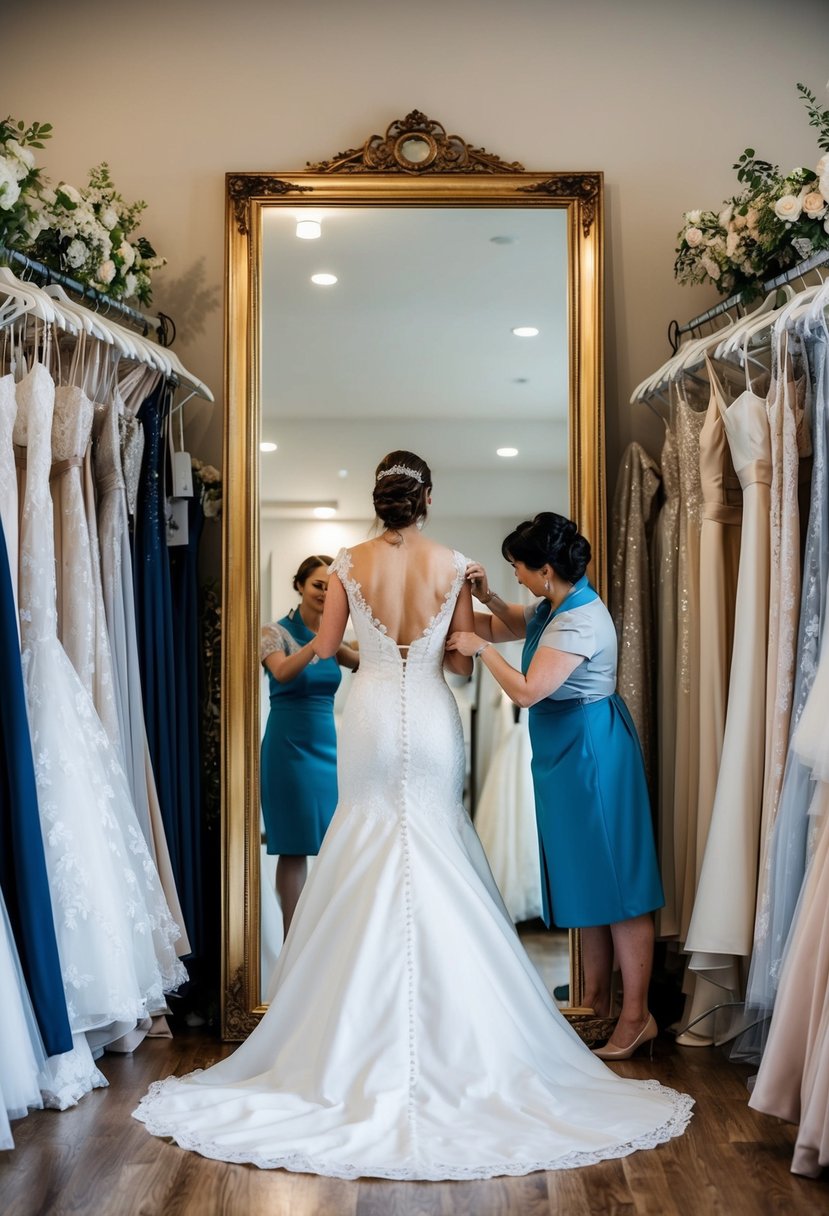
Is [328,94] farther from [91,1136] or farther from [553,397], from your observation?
[91,1136]

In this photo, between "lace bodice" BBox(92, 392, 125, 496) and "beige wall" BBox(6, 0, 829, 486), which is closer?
"lace bodice" BBox(92, 392, 125, 496)

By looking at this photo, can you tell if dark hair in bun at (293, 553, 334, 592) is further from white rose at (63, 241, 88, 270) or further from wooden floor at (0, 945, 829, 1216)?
wooden floor at (0, 945, 829, 1216)

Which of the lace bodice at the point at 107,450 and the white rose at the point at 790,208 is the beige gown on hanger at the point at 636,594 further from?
the lace bodice at the point at 107,450

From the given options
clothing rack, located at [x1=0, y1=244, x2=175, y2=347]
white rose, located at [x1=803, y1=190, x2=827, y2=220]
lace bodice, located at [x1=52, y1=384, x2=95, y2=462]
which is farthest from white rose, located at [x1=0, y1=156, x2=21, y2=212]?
white rose, located at [x1=803, y1=190, x2=827, y2=220]

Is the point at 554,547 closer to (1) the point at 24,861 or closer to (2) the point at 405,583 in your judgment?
(2) the point at 405,583

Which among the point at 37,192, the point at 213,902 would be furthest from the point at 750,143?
the point at 213,902

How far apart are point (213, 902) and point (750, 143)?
2.97 meters

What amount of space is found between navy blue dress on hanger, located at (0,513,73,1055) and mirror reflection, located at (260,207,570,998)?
93cm

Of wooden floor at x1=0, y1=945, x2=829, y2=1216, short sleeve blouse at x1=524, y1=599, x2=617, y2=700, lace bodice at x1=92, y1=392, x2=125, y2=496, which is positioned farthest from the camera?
lace bodice at x1=92, y1=392, x2=125, y2=496

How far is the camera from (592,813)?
332 centimetres

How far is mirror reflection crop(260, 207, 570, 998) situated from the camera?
142 inches

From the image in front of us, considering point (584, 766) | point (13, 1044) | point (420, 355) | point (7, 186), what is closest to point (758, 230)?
point (420, 355)

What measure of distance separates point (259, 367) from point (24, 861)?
1.66m

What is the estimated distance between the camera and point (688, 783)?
3498mm
